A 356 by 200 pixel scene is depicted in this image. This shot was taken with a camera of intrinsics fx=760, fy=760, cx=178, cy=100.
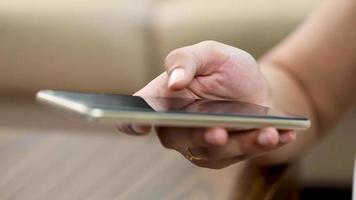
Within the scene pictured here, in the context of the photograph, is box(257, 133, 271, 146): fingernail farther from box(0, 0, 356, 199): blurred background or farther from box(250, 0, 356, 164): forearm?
box(0, 0, 356, 199): blurred background

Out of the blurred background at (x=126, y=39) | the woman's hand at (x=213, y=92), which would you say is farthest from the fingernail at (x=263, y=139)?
the blurred background at (x=126, y=39)

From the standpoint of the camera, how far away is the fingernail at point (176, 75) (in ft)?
1.95

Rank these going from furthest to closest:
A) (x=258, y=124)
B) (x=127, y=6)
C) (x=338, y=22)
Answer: (x=127, y=6) → (x=338, y=22) → (x=258, y=124)

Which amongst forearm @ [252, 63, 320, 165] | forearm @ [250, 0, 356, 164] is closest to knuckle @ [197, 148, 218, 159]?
forearm @ [252, 63, 320, 165]

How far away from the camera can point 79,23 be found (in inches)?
54.5

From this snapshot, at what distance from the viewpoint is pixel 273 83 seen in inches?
35.2

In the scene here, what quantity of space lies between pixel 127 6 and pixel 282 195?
73cm

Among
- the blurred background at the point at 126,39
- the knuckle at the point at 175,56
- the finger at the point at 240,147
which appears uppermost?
the knuckle at the point at 175,56

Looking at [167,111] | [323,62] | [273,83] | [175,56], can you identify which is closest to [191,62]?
[175,56]

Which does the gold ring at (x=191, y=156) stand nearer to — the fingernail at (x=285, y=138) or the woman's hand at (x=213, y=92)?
the woman's hand at (x=213, y=92)

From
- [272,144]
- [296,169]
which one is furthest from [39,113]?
[272,144]

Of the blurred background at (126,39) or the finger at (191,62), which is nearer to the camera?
the finger at (191,62)

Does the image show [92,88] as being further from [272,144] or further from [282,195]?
[272,144]

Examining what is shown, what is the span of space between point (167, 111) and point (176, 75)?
102 mm
